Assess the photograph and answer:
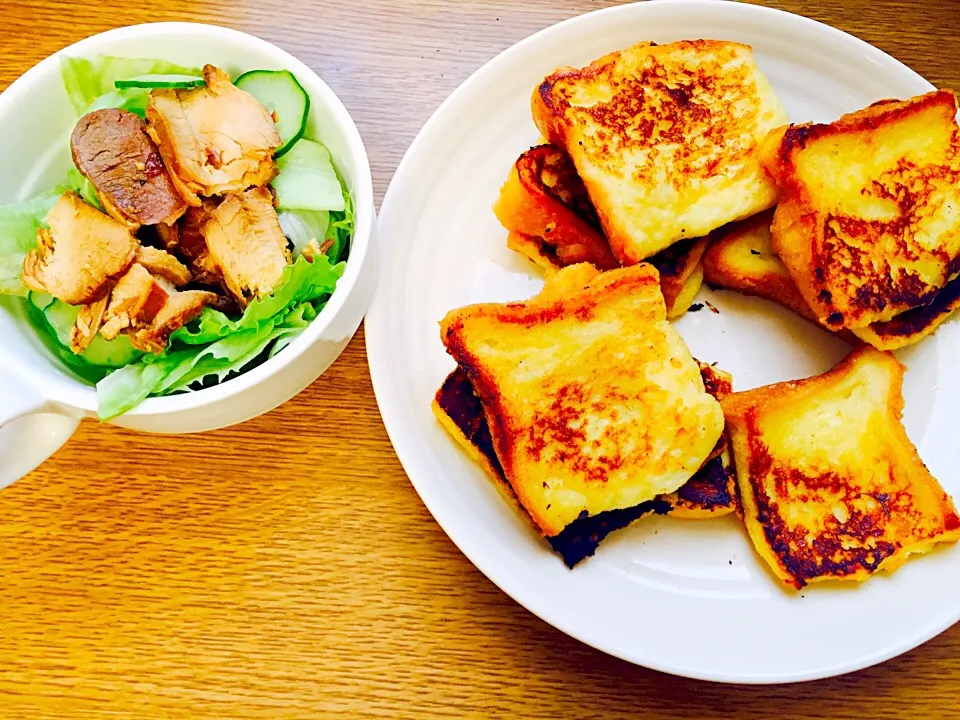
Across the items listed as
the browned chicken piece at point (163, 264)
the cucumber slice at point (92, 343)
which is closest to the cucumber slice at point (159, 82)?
the browned chicken piece at point (163, 264)

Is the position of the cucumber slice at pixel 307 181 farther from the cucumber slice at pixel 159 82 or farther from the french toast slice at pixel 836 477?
the french toast slice at pixel 836 477

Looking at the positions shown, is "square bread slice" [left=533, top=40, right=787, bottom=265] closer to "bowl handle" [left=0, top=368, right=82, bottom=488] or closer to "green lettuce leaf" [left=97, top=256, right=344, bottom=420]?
"green lettuce leaf" [left=97, top=256, right=344, bottom=420]

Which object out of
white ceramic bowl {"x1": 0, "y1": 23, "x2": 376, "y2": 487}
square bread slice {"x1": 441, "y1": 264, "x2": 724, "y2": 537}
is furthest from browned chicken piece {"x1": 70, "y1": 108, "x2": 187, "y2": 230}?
square bread slice {"x1": 441, "y1": 264, "x2": 724, "y2": 537}

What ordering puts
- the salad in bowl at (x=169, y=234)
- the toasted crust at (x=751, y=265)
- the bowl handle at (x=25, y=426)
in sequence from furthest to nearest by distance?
1. the toasted crust at (x=751, y=265)
2. the salad in bowl at (x=169, y=234)
3. the bowl handle at (x=25, y=426)

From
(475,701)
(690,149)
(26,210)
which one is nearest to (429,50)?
(690,149)

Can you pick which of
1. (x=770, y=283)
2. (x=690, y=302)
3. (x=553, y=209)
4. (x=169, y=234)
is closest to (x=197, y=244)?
(x=169, y=234)

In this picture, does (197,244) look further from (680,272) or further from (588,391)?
(680,272)

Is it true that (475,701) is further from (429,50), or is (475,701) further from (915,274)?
(429,50)
